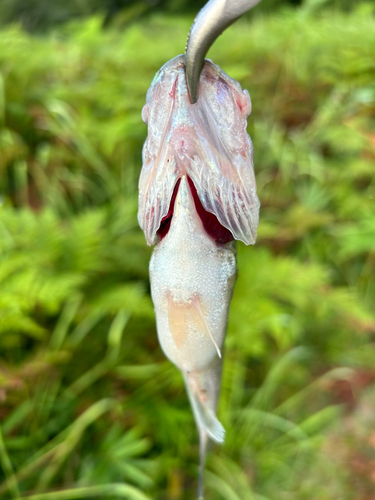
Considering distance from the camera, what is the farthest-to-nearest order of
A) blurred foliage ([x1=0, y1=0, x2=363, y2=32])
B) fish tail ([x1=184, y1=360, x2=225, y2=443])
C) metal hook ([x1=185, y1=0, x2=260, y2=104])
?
blurred foliage ([x1=0, y1=0, x2=363, y2=32])
fish tail ([x1=184, y1=360, x2=225, y2=443])
metal hook ([x1=185, y1=0, x2=260, y2=104])

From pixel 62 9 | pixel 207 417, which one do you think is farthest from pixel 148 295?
pixel 62 9

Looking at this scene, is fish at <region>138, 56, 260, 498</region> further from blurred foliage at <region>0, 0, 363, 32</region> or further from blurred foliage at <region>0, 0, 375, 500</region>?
blurred foliage at <region>0, 0, 363, 32</region>

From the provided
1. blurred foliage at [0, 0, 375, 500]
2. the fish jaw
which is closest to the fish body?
the fish jaw

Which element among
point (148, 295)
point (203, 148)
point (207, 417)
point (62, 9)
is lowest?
point (148, 295)

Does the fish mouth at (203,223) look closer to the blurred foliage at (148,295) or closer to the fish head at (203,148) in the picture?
Result: the fish head at (203,148)

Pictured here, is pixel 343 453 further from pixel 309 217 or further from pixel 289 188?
pixel 289 188

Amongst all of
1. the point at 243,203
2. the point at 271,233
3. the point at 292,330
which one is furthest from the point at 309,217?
the point at 243,203

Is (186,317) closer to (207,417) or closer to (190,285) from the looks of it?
(190,285)
